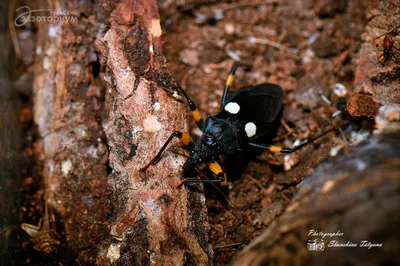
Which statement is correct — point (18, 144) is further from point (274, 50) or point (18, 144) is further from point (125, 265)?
point (274, 50)

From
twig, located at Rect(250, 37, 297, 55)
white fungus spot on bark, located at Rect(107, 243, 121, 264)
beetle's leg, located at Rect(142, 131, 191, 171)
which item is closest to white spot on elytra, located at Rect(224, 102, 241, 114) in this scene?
beetle's leg, located at Rect(142, 131, 191, 171)

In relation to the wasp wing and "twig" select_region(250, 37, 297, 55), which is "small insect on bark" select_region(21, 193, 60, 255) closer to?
the wasp wing

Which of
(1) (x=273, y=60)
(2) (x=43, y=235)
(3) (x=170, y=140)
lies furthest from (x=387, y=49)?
(2) (x=43, y=235)

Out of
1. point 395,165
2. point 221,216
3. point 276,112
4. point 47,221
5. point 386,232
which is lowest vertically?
point 221,216

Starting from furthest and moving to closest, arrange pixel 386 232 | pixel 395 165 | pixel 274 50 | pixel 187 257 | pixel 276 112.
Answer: pixel 274 50 → pixel 276 112 → pixel 187 257 → pixel 395 165 → pixel 386 232

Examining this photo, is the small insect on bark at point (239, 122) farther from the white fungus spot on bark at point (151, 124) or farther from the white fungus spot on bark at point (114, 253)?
the white fungus spot on bark at point (114, 253)

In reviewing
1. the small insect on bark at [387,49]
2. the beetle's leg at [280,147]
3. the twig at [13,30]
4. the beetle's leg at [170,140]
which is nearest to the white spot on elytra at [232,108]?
the beetle's leg at [280,147]

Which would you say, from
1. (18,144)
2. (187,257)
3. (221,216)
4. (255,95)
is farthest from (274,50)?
(18,144)
